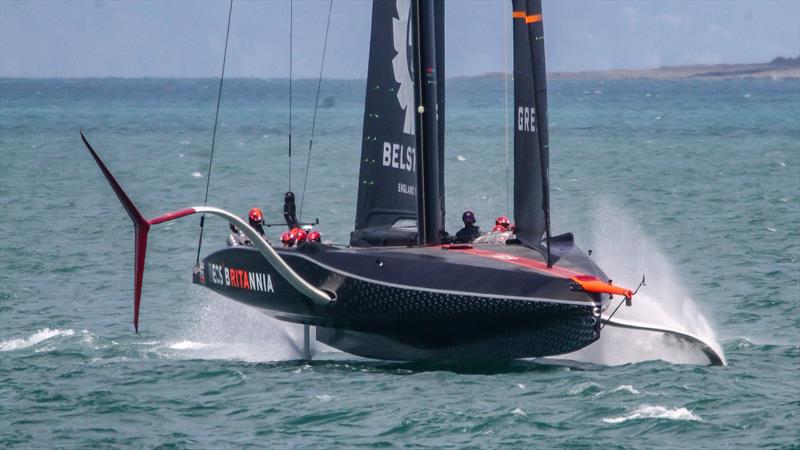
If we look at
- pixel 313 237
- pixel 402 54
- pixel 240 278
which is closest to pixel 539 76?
pixel 402 54

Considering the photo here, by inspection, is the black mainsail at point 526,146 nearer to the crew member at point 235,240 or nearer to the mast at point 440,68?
the mast at point 440,68

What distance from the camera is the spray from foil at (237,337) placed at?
27078mm

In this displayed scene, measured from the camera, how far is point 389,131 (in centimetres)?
2714

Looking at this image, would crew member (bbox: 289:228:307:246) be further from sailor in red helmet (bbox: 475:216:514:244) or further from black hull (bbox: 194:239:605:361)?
sailor in red helmet (bbox: 475:216:514:244)

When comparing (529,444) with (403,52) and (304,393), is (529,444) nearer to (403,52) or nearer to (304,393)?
(304,393)

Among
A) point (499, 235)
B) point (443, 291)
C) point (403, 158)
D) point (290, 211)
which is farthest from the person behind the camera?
point (290, 211)

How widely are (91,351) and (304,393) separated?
5.57m

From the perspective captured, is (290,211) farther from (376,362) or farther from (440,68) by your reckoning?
(440,68)

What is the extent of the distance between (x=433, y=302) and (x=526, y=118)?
384cm

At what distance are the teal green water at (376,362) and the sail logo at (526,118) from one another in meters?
3.59

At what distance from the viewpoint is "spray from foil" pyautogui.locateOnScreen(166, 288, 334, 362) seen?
27.1 m

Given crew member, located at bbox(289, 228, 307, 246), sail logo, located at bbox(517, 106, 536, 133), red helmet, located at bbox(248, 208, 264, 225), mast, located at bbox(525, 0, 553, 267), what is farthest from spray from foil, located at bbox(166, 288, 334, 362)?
mast, located at bbox(525, 0, 553, 267)

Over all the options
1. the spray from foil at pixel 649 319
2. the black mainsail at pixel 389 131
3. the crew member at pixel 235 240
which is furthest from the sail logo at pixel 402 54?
the spray from foil at pixel 649 319

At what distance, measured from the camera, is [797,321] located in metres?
28.6
